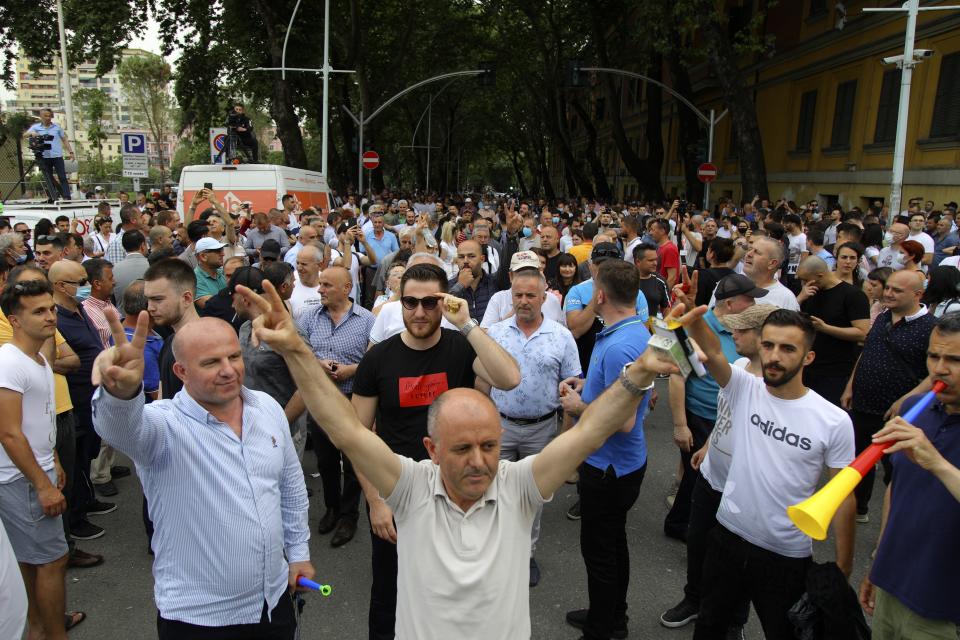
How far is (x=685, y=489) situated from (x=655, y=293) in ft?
7.76

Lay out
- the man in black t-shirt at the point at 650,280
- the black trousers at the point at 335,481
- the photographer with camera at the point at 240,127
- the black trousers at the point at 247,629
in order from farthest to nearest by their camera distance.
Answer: the photographer with camera at the point at 240,127
the man in black t-shirt at the point at 650,280
the black trousers at the point at 335,481
the black trousers at the point at 247,629

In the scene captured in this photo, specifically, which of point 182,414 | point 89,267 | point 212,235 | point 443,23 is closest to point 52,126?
point 212,235

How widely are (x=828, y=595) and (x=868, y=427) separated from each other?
2.71 meters

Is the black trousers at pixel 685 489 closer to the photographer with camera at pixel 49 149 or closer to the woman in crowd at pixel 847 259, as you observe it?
the woman in crowd at pixel 847 259

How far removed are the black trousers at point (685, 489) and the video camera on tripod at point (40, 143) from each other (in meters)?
14.6

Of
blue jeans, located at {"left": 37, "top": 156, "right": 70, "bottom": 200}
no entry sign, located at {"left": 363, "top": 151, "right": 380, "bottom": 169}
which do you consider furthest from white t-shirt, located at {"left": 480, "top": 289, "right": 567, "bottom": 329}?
no entry sign, located at {"left": 363, "top": 151, "right": 380, "bottom": 169}

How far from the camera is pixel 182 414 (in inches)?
101

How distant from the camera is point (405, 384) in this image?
3.37 m

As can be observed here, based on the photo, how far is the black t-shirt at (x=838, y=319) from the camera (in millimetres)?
5082

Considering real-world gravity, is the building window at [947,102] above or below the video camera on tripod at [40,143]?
above

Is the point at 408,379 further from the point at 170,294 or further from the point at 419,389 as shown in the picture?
the point at 170,294

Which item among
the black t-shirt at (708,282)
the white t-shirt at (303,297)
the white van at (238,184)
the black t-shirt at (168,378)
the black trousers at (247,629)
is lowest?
the black trousers at (247,629)

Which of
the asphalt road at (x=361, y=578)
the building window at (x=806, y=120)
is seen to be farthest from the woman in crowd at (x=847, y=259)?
the building window at (x=806, y=120)

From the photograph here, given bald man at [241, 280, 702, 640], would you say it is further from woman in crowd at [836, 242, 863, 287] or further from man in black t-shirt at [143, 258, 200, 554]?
woman in crowd at [836, 242, 863, 287]
